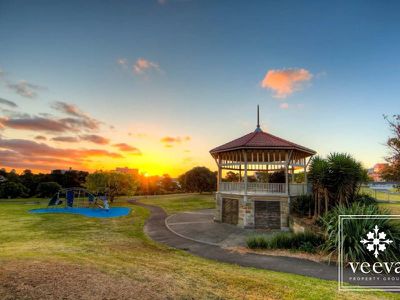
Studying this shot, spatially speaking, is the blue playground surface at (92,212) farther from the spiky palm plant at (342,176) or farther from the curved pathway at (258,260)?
the spiky palm plant at (342,176)

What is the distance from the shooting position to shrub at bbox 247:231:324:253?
13000 mm

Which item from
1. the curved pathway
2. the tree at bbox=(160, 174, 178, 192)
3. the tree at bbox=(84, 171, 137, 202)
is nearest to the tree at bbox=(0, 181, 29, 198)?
the tree at bbox=(84, 171, 137, 202)

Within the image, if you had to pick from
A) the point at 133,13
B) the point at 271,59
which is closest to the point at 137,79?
the point at 133,13

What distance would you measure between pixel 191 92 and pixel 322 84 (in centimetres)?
A: 1178

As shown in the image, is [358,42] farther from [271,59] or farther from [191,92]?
[191,92]

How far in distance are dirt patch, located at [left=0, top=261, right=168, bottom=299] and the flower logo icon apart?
372 inches

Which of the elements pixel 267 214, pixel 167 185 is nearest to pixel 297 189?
pixel 267 214

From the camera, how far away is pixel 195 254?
13.1 m

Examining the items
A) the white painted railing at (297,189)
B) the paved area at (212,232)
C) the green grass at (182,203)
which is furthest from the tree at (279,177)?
the paved area at (212,232)

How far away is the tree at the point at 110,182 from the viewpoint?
43219mm

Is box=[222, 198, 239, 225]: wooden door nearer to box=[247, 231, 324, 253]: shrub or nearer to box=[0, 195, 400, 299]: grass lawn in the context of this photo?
box=[247, 231, 324, 253]: shrub

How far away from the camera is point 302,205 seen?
19344 millimetres

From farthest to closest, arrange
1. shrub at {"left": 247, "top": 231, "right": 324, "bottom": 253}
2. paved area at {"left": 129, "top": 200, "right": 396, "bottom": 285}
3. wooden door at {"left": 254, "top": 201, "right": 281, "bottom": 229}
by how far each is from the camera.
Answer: wooden door at {"left": 254, "top": 201, "right": 281, "bottom": 229}
shrub at {"left": 247, "top": 231, "right": 324, "bottom": 253}
paved area at {"left": 129, "top": 200, "right": 396, "bottom": 285}

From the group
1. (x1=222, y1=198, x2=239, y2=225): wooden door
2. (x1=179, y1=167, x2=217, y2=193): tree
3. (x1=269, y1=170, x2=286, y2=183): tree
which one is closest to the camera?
(x1=222, y1=198, x2=239, y2=225): wooden door
